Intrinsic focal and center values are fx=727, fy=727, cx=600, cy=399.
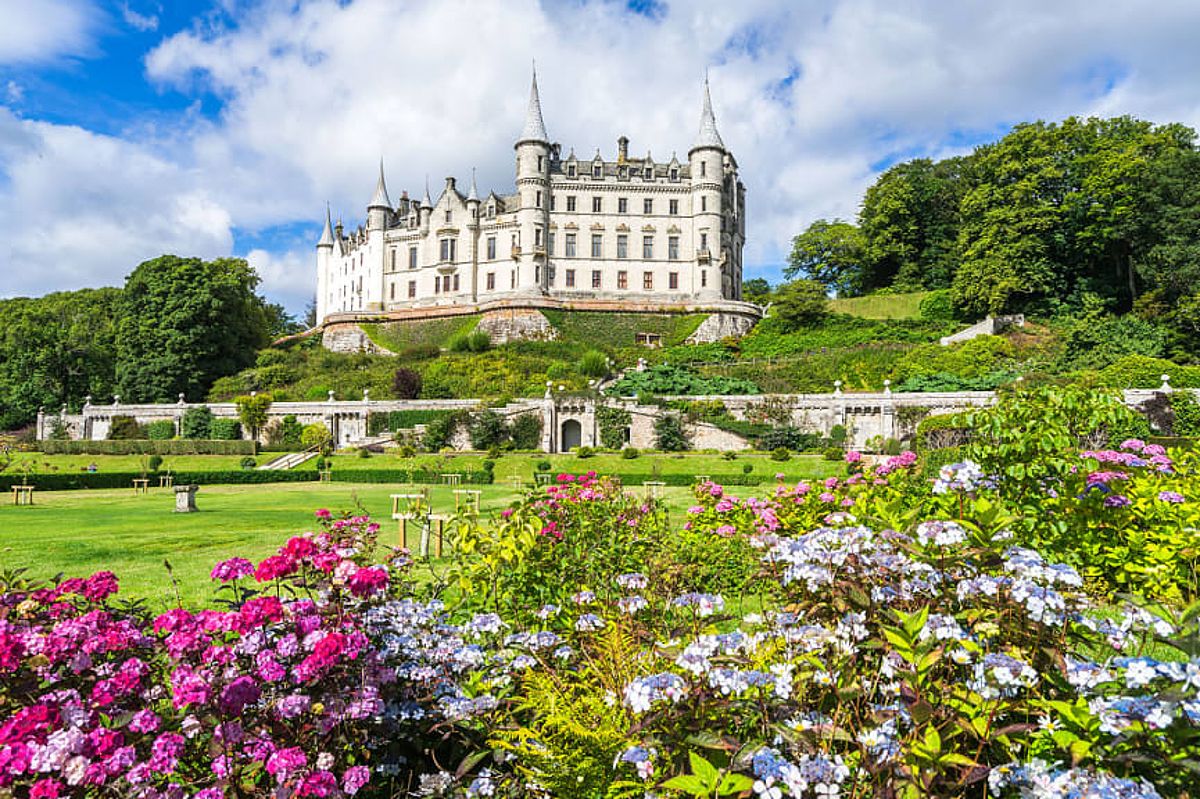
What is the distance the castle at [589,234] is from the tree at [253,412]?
58.6ft

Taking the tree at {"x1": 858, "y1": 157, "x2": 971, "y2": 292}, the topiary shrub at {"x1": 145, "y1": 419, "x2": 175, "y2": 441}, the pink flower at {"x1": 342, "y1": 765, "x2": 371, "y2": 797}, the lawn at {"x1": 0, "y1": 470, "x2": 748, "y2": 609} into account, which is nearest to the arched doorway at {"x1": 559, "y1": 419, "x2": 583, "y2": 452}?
the lawn at {"x1": 0, "y1": 470, "x2": 748, "y2": 609}

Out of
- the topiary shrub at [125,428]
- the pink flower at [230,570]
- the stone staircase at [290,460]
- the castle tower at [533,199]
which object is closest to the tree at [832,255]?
the castle tower at [533,199]

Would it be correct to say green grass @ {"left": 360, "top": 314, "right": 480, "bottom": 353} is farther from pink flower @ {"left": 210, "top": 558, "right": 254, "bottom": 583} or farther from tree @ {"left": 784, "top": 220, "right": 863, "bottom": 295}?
pink flower @ {"left": 210, "top": 558, "right": 254, "bottom": 583}

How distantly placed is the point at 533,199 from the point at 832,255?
26.3m

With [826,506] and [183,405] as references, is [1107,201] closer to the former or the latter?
[826,506]

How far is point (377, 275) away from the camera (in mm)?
68062

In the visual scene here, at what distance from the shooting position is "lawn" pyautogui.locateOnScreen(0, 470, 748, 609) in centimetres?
1055

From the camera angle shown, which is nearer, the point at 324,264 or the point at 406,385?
the point at 406,385

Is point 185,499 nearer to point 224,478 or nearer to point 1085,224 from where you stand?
point 224,478

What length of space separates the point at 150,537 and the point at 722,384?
109 ft

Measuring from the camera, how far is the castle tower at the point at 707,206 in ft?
201

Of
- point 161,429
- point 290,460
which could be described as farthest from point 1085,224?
point 161,429

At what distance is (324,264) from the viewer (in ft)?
259

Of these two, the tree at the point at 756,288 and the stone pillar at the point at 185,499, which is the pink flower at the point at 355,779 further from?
the tree at the point at 756,288
